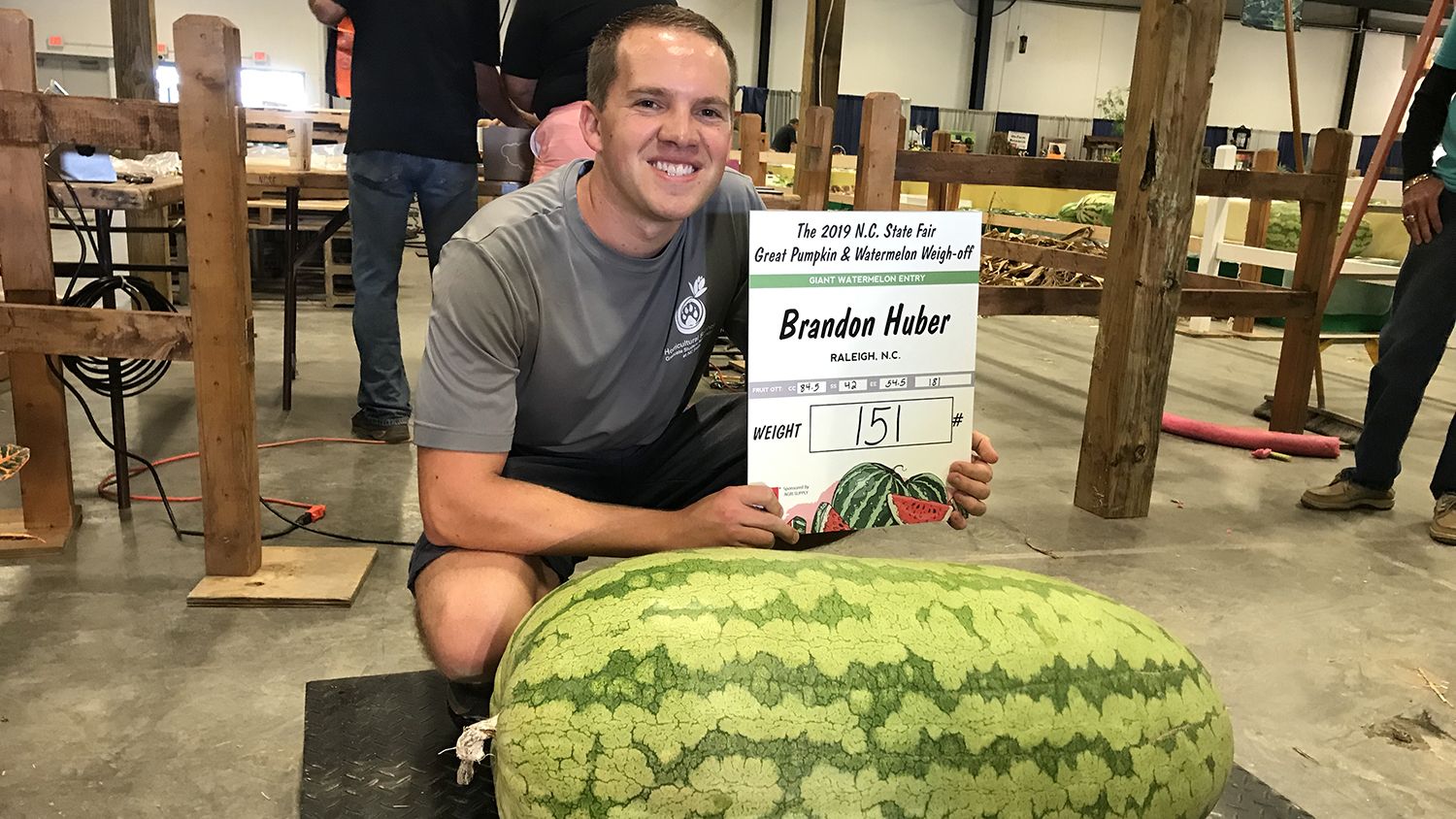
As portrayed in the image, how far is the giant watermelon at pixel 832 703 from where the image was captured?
1002 mm

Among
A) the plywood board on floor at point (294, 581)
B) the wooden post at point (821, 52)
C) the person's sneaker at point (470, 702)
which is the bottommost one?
the plywood board on floor at point (294, 581)

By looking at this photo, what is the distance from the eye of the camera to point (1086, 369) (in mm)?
5605

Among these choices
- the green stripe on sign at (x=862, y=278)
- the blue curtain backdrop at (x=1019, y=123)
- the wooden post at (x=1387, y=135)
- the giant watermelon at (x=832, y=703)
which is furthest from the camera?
the blue curtain backdrop at (x=1019, y=123)

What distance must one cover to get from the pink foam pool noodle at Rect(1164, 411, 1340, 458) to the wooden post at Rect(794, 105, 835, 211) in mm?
1826

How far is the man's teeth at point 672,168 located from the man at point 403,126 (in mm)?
2004

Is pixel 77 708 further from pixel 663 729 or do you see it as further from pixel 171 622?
pixel 663 729

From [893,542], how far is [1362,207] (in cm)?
275

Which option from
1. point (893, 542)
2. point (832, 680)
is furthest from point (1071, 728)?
point (893, 542)

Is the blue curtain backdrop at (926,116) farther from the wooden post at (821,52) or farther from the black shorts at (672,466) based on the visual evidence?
the black shorts at (672,466)

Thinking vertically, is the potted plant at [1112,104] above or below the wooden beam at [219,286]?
above

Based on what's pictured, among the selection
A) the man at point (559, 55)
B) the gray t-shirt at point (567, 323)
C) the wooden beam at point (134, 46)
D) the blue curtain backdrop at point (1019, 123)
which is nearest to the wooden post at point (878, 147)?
the man at point (559, 55)

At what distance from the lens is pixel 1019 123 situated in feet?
67.1

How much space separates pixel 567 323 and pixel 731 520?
1.33ft

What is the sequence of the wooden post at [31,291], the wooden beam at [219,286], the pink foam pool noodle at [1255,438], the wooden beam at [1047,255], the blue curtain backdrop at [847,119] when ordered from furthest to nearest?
the blue curtain backdrop at [847,119]
the wooden beam at [1047,255]
the pink foam pool noodle at [1255,438]
the wooden post at [31,291]
the wooden beam at [219,286]
